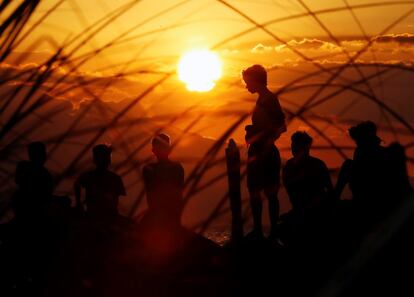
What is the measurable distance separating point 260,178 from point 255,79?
1.09 metres

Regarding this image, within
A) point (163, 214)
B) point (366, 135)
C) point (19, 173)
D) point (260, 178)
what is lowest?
point (163, 214)

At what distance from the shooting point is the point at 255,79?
5.22 meters

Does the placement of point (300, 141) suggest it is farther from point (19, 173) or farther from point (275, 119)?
point (19, 173)

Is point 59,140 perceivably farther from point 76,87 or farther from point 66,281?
point 66,281

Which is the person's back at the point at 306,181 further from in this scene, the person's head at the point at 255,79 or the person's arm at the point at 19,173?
the person's arm at the point at 19,173

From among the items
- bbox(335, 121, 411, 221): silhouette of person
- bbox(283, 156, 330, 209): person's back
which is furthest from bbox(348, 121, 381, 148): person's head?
bbox(283, 156, 330, 209): person's back

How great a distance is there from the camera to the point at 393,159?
115cm

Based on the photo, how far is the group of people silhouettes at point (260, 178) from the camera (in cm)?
283

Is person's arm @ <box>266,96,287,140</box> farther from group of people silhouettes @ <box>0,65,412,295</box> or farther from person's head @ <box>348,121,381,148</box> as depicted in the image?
person's head @ <box>348,121,381,148</box>

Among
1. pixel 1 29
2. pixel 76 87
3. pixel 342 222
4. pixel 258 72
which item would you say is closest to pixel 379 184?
pixel 342 222

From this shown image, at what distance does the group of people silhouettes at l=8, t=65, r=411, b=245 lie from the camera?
2.83 metres

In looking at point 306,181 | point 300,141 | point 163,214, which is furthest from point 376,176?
point 300,141

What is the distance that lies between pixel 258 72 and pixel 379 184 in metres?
2.81

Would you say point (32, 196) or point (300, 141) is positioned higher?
point (300, 141)
